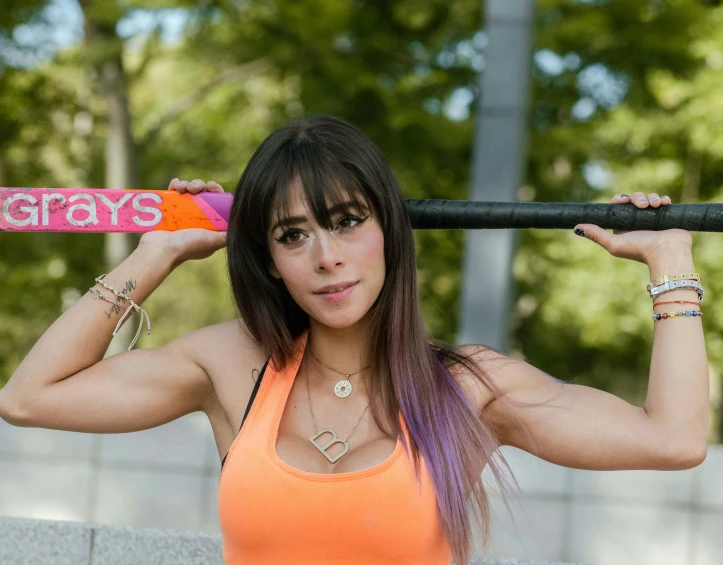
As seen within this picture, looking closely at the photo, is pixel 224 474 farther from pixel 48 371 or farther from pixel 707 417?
pixel 707 417

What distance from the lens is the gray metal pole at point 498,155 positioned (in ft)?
16.3

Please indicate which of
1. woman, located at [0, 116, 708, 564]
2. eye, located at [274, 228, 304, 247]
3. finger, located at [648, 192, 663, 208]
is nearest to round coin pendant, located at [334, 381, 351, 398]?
woman, located at [0, 116, 708, 564]

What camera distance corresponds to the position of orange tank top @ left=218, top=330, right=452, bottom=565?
175 centimetres

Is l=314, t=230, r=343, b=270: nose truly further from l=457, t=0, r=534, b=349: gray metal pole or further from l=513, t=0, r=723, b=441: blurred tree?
l=513, t=0, r=723, b=441: blurred tree

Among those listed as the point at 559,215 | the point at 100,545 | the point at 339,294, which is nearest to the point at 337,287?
the point at 339,294

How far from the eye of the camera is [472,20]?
723 cm

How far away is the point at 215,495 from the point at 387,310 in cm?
384

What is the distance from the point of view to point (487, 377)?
6.37ft

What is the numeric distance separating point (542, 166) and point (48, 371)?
6256mm

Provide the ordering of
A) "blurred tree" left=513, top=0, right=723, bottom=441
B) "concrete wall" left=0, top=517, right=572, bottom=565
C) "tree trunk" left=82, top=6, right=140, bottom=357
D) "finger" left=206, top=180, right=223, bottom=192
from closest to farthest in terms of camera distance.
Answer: "finger" left=206, top=180, right=223, bottom=192 < "concrete wall" left=0, top=517, right=572, bottom=565 < "blurred tree" left=513, top=0, right=723, bottom=441 < "tree trunk" left=82, top=6, right=140, bottom=357

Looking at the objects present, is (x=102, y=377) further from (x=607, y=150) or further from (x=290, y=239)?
(x=607, y=150)

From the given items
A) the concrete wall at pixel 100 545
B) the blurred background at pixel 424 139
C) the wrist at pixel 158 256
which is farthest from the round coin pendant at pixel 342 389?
the blurred background at pixel 424 139

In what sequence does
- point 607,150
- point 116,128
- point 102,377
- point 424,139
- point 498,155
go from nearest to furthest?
1. point 102,377
2. point 498,155
3. point 424,139
4. point 116,128
5. point 607,150

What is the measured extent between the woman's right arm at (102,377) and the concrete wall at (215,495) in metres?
2.84
